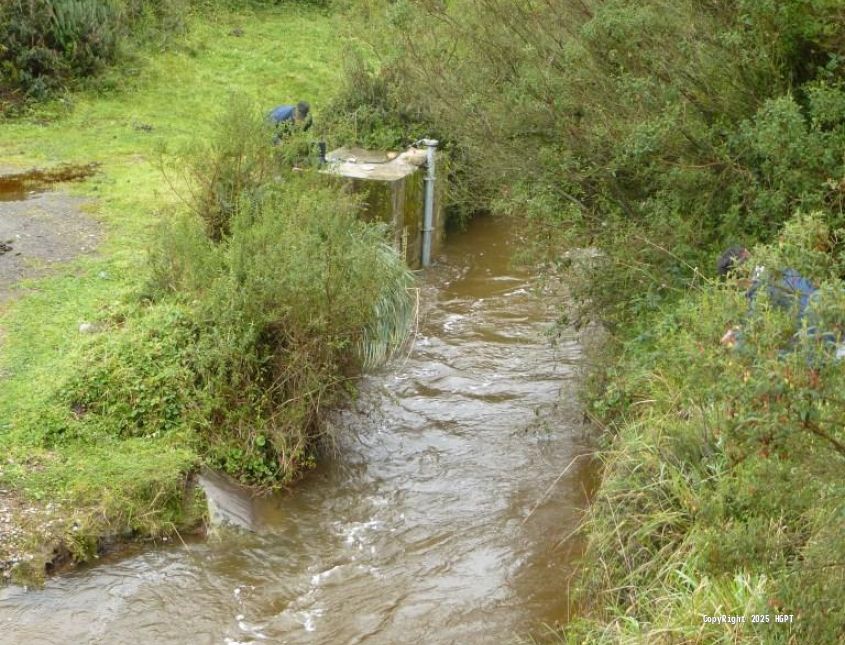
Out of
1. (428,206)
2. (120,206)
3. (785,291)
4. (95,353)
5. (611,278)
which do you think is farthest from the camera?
(428,206)

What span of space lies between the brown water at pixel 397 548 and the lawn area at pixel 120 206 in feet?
1.63

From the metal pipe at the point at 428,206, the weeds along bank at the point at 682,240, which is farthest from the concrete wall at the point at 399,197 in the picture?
the weeds along bank at the point at 682,240

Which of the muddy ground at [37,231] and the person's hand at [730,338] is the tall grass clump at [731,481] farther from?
the muddy ground at [37,231]

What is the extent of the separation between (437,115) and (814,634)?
324 inches

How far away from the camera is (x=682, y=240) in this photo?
25.5 ft

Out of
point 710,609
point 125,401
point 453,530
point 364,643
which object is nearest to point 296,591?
point 364,643

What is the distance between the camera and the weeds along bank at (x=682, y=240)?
4152 millimetres

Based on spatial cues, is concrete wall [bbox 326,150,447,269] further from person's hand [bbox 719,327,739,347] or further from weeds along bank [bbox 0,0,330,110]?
person's hand [bbox 719,327,739,347]

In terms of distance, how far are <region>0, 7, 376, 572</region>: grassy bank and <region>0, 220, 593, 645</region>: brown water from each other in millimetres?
395

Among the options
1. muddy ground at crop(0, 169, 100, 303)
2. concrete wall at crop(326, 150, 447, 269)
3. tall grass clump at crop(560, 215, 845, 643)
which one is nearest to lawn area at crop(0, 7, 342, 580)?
muddy ground at crop(0, 169, 100, 303)

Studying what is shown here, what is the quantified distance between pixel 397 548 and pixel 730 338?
11.5 ft

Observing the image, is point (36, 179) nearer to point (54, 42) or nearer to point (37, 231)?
point (37, 231)

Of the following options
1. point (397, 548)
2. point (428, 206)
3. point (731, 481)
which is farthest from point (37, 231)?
point (731, 481)

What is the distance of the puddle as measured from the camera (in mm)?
12875
